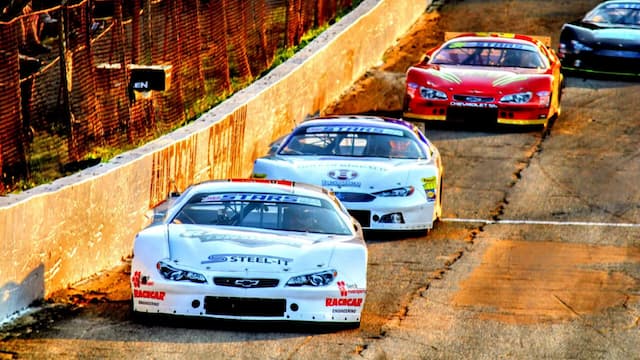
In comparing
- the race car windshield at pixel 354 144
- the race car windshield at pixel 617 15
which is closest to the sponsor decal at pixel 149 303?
the race car windshield at pixel 354 144

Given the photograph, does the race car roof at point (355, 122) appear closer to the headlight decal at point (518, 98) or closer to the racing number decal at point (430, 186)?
the racing number decal at point (430, 186)

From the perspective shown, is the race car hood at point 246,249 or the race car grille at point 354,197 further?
the race car grille at point 354,197

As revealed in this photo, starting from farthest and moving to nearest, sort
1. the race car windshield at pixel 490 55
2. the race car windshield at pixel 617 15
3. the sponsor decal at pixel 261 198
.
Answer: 1. the race car windshield at pixel 617 15
2. the race car windshield at pixel 490 55
3. the sponsor decal at pixel 261 198

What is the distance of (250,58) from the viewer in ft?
75.0

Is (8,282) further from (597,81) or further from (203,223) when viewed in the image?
(597,81)

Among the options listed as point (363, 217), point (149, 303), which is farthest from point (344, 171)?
point (149, 303)

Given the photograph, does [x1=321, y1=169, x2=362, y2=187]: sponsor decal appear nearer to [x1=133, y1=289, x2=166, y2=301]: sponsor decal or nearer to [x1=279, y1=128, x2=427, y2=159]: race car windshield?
[x1=279, y1=128, x2=427, y2=159]: race car windshield

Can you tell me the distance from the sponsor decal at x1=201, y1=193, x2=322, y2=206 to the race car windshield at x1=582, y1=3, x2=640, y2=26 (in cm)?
1591

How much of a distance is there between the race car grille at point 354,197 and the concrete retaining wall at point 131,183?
69.4 inches

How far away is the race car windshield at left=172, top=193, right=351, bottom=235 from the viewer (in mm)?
12672

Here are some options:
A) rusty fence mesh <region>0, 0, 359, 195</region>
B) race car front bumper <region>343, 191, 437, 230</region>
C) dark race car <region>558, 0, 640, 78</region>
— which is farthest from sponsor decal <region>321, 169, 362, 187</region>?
dark race car <region>558, 0, 640, 78</region>

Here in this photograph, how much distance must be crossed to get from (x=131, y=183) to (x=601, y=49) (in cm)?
1399

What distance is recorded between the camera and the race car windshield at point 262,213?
12.7m

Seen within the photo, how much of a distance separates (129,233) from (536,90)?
9802 mm
